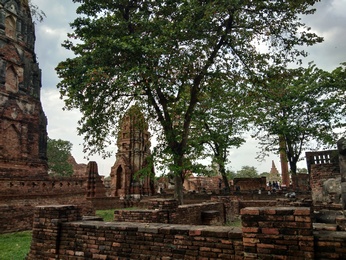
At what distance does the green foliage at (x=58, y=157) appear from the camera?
4244 cm

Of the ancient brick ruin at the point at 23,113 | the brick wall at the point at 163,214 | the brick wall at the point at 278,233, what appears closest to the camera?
the brick wall at the point at 278,233

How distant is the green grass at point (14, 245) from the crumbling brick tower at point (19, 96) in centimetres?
850

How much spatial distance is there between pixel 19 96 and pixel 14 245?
547 inches

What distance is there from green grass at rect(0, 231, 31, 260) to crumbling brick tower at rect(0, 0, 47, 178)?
850cm

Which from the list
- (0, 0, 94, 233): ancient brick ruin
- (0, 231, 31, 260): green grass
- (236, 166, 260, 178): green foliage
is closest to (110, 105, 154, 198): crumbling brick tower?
(0, 0, 94, 233): ancient brick ruin

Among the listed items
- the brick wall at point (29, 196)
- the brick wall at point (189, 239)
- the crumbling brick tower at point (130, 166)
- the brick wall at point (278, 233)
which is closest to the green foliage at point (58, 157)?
the crumbling brick tower at point (130, 166)

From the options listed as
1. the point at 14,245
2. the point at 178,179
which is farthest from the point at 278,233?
the point at 178,179

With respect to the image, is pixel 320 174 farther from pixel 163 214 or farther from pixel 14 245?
pixel 14 245

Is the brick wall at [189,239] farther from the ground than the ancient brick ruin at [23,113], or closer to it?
closer to it

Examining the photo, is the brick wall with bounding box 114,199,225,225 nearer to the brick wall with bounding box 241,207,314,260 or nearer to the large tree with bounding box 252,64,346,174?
the brick wall with bounding box 241,207,314,260

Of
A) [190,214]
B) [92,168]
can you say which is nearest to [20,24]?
[92,168]

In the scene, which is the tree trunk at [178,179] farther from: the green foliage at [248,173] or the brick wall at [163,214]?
the green foliage at [248,173]

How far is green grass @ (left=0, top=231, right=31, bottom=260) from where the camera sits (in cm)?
693

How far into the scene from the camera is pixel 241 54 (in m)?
11.8
